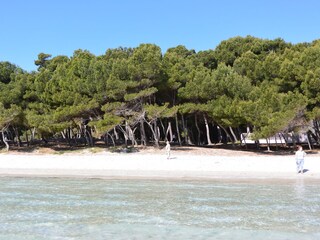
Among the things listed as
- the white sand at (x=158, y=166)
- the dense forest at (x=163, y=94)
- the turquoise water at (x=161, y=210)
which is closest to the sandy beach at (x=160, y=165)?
the white sand at (x=158, y=166)

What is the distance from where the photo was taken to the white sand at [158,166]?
2262cm

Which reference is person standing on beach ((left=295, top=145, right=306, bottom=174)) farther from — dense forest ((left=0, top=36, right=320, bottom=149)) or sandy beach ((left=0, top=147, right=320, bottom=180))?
dense forest ((left=0, top=36, right=320, bottom=149))

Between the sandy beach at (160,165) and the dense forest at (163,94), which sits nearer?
the sandy beach at (160,165)

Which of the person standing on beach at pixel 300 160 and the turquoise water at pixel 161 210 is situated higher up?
the person standing on beach at pixel 300 160

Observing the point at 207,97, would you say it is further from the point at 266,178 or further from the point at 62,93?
the point at 266,178

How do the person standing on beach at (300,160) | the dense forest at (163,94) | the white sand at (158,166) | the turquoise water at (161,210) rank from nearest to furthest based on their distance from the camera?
1. the turquoise water at (161,210)
2. the person standing on beach at (300,160)
3. the white sand at (158,166)
4. the dense forest at (163,94)

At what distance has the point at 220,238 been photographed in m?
9.49

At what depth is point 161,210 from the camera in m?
13.1

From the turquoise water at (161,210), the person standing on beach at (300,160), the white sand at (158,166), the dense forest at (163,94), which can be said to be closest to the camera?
the turquoise water at (161,210)

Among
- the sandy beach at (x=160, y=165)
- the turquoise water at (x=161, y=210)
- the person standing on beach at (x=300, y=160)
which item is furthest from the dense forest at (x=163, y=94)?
the turquoise water at (x=161, y=210)

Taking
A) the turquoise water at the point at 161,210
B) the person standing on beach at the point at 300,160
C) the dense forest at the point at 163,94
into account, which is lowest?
the turquoise water at the point at 161,210

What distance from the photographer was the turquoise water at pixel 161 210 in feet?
33.1

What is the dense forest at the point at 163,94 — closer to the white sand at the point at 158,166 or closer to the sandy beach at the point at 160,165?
the sandy beach at the point at 160,165

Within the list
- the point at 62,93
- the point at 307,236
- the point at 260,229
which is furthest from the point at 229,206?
the point at 62,93
